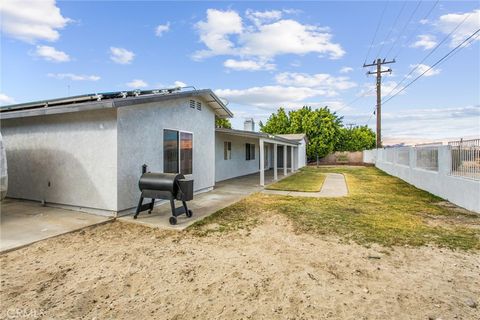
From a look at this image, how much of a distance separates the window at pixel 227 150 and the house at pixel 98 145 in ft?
15.8

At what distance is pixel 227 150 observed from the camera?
15.1 metres

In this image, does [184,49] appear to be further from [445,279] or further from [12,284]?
[445,279]

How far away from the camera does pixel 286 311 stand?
279 cm

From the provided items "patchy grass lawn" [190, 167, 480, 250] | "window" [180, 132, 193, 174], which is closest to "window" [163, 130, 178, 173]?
"window" [180, 132, 193, 174]

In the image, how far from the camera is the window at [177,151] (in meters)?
8.10

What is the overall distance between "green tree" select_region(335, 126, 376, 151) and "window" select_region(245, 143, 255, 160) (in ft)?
68.6

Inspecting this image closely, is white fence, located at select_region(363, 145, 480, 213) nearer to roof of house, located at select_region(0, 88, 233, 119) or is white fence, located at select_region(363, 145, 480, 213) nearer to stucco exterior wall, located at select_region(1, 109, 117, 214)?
roof of house, located at select_region(0, 88, 233, 119)

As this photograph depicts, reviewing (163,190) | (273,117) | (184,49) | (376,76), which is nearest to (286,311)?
(163,190)

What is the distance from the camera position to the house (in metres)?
6.38

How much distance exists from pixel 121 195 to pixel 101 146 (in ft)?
4.28

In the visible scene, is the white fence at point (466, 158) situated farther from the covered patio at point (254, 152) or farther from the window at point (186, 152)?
the window at point (186, 152)

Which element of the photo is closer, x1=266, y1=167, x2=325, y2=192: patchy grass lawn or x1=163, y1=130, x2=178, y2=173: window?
x1=163, y1=130, x2=178, y2=173: window

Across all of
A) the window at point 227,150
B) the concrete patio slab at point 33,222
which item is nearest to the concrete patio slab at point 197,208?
the concrete patio slab at point 33,222

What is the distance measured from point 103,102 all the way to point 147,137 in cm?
167
